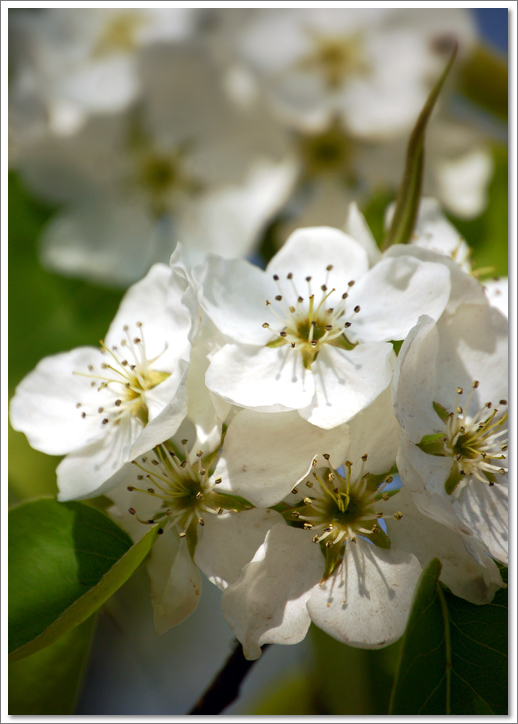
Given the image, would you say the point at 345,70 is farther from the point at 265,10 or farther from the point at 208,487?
the point at 208,487

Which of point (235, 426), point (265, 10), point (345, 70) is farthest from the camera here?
point (345, 70)

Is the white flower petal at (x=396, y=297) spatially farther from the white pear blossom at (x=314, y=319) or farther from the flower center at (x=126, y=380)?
the flower center at (x=126, y=380)

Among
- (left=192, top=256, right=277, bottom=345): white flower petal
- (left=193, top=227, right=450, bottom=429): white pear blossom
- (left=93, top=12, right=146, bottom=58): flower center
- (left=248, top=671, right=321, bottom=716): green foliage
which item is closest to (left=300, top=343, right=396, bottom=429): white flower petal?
(left=193, top=227, right=450, bottom=429): white pear blossom

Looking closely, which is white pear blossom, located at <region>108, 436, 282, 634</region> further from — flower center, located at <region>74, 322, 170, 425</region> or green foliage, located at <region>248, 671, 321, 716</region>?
green foliage, located at <region>248, 671, 321, 716</region>

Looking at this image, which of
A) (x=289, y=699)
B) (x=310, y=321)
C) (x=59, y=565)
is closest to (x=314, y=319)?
(x=310, y=321)

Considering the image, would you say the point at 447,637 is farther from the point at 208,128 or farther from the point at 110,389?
the point at 208,128


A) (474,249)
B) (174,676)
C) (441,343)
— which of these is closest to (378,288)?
(441,343)

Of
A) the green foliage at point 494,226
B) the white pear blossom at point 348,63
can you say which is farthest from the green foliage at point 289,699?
the white pear blossom at point 348,63
